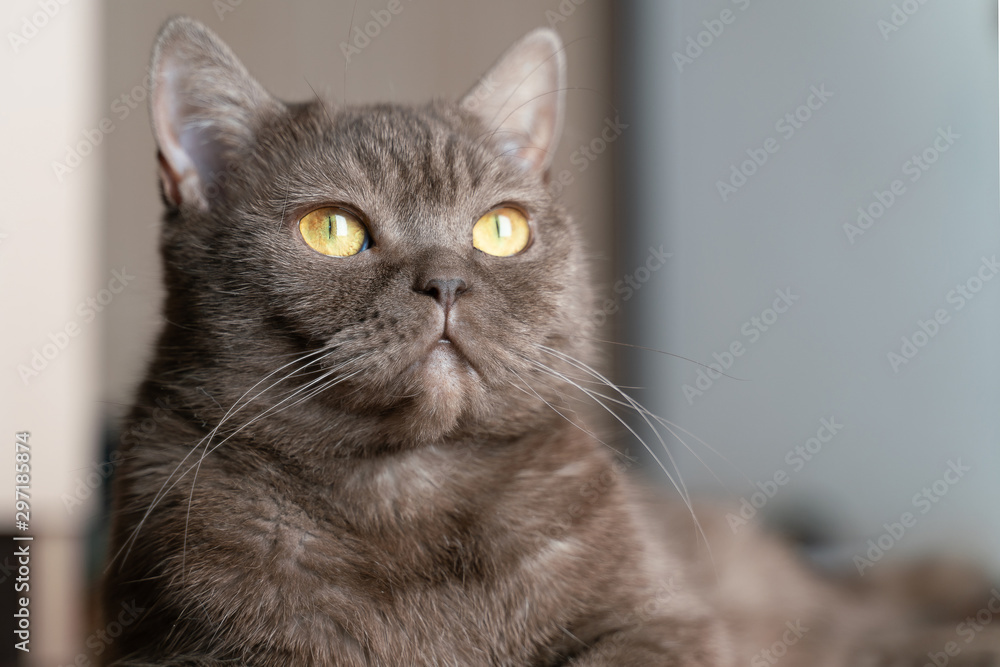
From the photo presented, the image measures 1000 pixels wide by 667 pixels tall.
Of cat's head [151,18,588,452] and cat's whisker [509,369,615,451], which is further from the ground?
cat's head [151,18,588,452]

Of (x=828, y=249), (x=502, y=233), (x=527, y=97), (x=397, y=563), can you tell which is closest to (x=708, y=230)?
(x=828, y=249)

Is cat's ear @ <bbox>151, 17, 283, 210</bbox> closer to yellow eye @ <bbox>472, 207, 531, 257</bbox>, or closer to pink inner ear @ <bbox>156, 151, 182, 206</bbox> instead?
pink inner ear @ <bbox>156, 151, 182, 206</bbox>

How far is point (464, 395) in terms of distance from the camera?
912 millimetres

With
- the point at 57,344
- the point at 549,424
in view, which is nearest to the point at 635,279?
the point at 549,424

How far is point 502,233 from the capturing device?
1071 mm

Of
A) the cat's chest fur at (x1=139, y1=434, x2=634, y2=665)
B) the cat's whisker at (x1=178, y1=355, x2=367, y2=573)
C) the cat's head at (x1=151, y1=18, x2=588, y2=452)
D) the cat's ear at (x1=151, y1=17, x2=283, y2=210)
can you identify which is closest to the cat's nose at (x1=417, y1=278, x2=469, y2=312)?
the cat's head at (x1=151, y1=18, x2=588, y2=452)

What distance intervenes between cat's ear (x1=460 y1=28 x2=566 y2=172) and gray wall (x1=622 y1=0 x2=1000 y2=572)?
870 mm

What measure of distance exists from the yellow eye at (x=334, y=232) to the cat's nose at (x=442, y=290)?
142mm

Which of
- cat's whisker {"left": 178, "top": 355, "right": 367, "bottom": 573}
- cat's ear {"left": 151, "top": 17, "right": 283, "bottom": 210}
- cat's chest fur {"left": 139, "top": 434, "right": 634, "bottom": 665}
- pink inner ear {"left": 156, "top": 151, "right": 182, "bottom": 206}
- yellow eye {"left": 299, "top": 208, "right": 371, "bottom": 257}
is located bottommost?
cat's chest fur {"left": 139, "top": 434, "right": 634, "bottom": 665}

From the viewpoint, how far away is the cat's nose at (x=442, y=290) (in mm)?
869

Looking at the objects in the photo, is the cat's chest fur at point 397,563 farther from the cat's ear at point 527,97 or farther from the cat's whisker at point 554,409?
Result: the cat's ear at point 527,97

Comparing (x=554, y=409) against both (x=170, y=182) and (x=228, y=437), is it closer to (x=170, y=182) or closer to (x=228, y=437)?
(x=228, y=437)

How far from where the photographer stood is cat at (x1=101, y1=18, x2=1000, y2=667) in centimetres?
88

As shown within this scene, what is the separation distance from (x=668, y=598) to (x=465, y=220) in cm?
59
